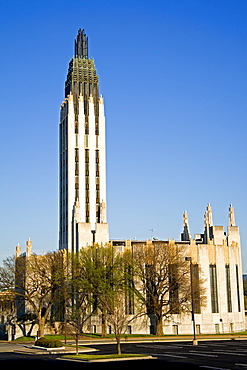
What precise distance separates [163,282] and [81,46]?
196 ft

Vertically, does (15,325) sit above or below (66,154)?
below

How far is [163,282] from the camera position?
257 ft

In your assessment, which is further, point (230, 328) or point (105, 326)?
point (230, 328)

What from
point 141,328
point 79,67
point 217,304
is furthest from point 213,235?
point 79,67

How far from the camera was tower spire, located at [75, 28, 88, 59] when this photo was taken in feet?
368

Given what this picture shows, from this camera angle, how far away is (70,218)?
95.5 meters

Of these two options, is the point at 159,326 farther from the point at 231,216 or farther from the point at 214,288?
the point at 231,216

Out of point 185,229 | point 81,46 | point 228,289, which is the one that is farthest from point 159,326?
point 81,46

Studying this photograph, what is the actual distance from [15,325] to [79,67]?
56.3m

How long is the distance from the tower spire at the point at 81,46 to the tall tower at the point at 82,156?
19.3 feet

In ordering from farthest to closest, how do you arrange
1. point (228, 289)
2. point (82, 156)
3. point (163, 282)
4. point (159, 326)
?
point (82, 156) < point (228, 289) < point (163, 282) < point (159, 326)

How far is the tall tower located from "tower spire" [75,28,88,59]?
5.88 m

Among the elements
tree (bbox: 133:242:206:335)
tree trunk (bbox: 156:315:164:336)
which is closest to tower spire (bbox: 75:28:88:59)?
tree (bbox: 133:242:206:335)

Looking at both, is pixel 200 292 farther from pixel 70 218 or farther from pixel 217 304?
pixel 70 218
